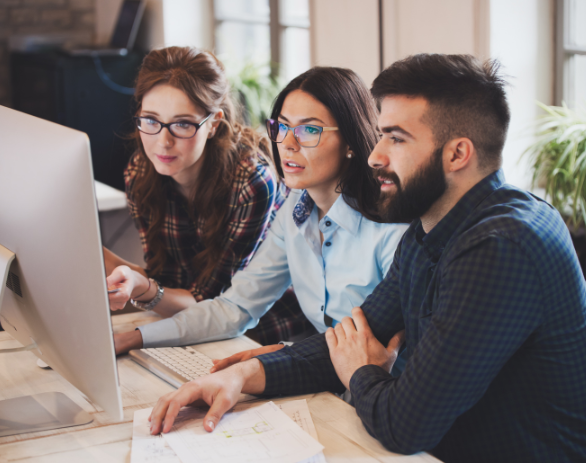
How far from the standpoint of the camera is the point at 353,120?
1490mm

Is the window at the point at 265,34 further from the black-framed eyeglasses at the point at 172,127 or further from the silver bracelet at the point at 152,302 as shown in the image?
the silver bracelet at the point at 152,302

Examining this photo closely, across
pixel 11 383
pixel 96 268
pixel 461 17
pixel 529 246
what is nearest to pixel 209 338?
pixel 11 383

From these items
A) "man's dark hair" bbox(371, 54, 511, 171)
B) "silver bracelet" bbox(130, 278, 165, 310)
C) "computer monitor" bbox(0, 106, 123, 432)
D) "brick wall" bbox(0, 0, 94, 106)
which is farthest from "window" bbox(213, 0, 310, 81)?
"computer monitor" bbox(0, 106, 123, 432)

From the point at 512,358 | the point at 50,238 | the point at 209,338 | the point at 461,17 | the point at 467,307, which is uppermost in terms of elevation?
the point at 461,17

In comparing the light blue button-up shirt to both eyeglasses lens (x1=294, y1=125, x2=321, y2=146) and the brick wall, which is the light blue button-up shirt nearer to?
eyeglasses lens (x1=294, y1=125, x2=321, y2=146)

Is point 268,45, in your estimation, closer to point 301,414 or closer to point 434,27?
point 434,27

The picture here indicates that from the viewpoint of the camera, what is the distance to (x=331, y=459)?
915 mm

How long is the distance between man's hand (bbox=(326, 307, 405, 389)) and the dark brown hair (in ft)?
1.15

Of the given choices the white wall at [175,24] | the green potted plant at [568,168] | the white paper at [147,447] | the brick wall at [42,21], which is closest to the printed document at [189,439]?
the white paper at [147,447]

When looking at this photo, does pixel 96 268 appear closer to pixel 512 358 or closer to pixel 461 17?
pixel 512 358

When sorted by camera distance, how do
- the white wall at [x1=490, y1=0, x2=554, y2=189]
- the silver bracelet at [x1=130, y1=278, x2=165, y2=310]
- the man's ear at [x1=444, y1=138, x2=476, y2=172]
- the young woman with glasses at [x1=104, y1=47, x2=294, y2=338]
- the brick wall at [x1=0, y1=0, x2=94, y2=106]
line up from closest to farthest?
the man's ear at [x1=444, y1=138, x2=476, y2=172] → the silver bracelet at [x1=130, y1=278, x2=165, y2=310] → the young woman with glasses at [x1=104, y1=47, x2=294, y2=338] → the white wall at [x1=490, y1=0, x2=554, y2=189] → the brick wall at [x1=0, y1=0, x2=94, y2=106]

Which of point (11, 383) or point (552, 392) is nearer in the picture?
point (552, 392)

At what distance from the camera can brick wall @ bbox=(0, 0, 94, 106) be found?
4285mm

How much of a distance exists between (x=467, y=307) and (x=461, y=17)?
172 centimetres
